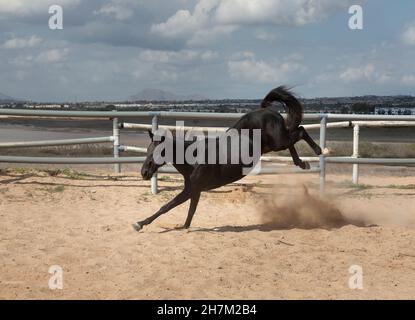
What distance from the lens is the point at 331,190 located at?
30.5 feet

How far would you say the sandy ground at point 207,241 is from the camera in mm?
4441

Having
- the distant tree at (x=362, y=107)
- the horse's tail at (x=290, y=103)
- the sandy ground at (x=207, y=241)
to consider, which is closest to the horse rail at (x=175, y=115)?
the sandy ground at (x=207, y=241)

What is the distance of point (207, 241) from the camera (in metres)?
5.98

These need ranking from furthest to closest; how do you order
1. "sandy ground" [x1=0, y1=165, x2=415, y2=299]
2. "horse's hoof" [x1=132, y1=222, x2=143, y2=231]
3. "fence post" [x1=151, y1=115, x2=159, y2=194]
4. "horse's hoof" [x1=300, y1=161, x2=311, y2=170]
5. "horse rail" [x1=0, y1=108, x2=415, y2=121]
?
"horse rail" [x1=0, y1=108, x2=415, y2=121]
"fence post" [x1=151, y1=115, x2=159, y2=194]
"horse's hoof" [x1=300, y1=161, x2=311, y2=170]
"horse's hoof" [x1=132, y1=222, x2=143, y2=231]
"sandy ground" [x1=0, y1=165, x2=415, y2=299]

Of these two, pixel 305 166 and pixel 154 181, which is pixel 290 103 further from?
pixel 154 181

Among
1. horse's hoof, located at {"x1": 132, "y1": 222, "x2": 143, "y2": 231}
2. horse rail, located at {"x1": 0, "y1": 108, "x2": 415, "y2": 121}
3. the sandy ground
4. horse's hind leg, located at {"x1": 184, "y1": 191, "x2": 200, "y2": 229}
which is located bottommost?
the sandy ground

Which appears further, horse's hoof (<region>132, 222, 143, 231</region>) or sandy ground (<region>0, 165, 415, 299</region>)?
horse's hoof (<region>132, 222, 143, 231</region>)

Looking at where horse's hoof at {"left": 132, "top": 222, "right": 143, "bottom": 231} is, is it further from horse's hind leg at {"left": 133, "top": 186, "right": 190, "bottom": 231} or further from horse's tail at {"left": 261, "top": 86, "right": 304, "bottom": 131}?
horse's tail at {"left": 261, "top": 86, "right": 304, "bottom": 131}

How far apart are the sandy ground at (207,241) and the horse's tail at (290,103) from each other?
1.32m

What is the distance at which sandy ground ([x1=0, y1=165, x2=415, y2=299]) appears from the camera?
175 inches

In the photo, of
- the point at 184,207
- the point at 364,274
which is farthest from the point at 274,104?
the point at 364,274

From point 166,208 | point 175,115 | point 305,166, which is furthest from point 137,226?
point 175,115

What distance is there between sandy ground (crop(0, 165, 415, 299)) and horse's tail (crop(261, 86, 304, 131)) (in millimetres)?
1319

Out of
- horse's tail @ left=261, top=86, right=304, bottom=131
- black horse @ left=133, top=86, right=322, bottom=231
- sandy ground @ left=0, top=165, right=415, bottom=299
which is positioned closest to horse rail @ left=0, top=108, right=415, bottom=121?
sandy ground @ left=0, top=165, right=415, bottom=299
